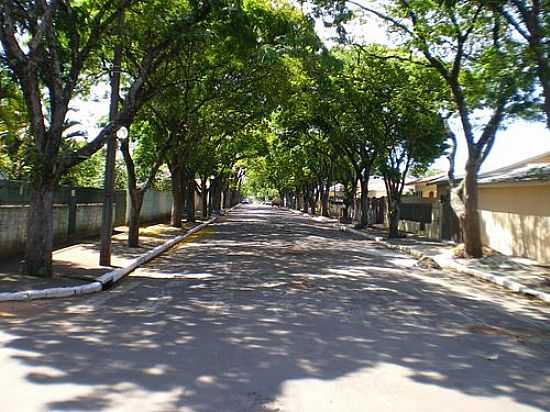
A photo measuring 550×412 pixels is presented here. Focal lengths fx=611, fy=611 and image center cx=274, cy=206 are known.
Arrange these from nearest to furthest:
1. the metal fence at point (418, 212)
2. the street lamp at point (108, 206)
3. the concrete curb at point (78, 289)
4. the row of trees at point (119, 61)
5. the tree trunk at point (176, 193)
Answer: the concrete curb at point (78, 289) → the row of trees at point (119, 61) → the street lamp at point (108, 206) → the tree trunk at point (176, 193) → the metal fence at point (418, 212)

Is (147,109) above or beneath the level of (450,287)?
above

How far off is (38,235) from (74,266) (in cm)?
226

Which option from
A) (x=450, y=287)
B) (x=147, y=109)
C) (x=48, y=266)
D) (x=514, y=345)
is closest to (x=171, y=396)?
(x=514, y=345)

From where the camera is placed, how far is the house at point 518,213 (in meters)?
19.4

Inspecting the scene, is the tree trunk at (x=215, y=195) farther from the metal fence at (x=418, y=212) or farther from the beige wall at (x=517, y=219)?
the beige wall at (x=517, y=219)

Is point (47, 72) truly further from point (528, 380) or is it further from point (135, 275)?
point (528, 380)

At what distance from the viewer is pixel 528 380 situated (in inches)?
244

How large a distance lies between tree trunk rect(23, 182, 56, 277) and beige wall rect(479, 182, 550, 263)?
14676 millimetres

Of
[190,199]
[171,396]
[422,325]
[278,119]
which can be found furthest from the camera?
[190,199]

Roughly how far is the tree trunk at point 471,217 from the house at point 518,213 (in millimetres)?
1776

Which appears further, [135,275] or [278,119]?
[278,119]

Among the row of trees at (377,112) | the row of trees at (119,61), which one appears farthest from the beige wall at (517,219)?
the row of trees at (119,61)

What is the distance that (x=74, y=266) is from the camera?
14180mm

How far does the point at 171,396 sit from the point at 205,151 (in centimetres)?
3406
